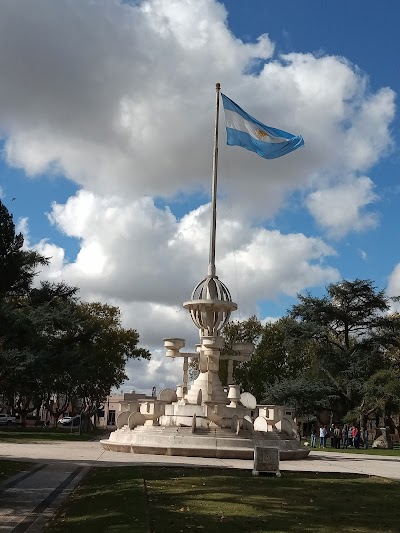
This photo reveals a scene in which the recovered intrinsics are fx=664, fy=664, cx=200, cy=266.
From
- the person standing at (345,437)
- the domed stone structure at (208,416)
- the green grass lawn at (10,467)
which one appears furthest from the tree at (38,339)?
the green grass lawn at (10,467)

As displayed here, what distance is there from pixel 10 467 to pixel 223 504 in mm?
8026

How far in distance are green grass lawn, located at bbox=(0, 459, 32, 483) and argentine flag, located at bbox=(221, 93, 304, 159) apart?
727 inches

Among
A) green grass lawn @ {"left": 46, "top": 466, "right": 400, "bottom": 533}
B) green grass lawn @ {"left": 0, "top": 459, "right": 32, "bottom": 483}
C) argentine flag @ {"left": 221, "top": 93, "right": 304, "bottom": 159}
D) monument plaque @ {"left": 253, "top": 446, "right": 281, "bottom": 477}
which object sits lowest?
green grass lawn @ {"left": 46, "top": 466, "right": 400, "bottom": 533}

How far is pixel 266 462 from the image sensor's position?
1697 centimetres

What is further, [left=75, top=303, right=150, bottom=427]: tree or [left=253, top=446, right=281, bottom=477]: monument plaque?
[left=75, top=303, right=150, bottom=427]: tree

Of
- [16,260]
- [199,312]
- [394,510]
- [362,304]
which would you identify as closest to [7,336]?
[199,312]

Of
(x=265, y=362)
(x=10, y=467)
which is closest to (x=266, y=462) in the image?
(x=10, y=467)

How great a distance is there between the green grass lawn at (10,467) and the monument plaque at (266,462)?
5.96m

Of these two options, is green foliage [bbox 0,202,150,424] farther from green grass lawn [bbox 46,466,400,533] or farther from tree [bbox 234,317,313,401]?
green grass lawn [bbox 46,466,400,533]

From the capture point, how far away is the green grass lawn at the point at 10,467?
15.4 metres

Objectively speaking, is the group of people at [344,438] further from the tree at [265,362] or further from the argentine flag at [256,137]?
the tree at [265,362]

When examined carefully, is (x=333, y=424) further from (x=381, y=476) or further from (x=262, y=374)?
Answer: (x=381, y=476)

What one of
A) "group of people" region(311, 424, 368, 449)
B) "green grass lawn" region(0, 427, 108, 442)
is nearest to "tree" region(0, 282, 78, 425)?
"green grass lawn" region(0, 427, 108, 442)

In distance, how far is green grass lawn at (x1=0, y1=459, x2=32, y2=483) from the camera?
1540 centimetres
